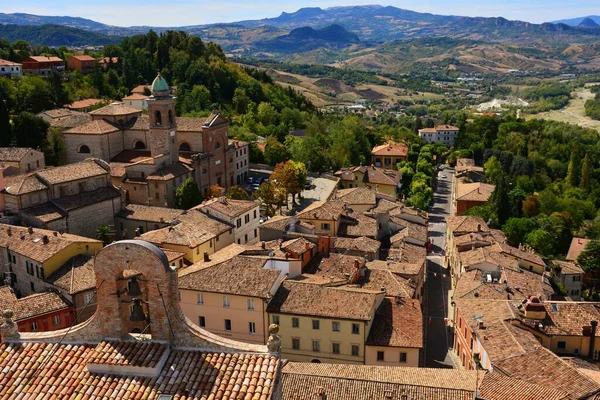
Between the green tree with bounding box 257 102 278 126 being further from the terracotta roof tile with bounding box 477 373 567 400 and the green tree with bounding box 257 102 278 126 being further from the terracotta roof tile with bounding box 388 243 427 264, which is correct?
the terracotta roof tile with bounding box 477 373 567 400

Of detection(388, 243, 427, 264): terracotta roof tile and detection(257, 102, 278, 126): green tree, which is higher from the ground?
detection(257, 102, 278, 126): green tree

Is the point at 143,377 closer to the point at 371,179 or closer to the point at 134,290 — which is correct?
the point at 134,290

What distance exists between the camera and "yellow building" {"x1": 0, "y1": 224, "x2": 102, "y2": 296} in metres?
36.9

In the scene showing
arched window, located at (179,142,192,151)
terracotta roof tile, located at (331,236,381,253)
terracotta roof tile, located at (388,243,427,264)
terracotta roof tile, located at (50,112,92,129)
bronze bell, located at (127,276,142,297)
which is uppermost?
bronze bell, located at (127,276,142,297)

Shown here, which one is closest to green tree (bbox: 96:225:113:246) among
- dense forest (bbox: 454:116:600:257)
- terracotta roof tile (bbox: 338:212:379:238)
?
terracotta roof tile (bbox: 338:212:379:238)

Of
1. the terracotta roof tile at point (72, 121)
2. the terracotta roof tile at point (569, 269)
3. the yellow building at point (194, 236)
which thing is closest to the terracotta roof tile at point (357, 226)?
the yellow building at point (194, 236)

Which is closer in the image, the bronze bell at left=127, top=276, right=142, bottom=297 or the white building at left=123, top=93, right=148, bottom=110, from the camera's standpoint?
the bronze bell at left=127, top=276, right=142, bottom=297

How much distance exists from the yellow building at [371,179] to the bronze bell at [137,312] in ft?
210

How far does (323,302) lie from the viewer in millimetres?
33406

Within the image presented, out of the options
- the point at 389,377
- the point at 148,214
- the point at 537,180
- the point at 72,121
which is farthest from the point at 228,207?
the point at 537,180

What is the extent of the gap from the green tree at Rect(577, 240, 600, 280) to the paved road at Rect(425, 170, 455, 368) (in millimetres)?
12981

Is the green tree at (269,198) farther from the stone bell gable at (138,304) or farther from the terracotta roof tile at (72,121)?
the stone bell gable at (138,304)

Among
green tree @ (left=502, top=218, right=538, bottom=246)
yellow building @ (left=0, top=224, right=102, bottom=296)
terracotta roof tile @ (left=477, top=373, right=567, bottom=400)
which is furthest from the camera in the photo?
green tree @ (left=502, top=218, right=538, bottom=246)

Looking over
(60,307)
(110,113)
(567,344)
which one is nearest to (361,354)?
(567,344)
